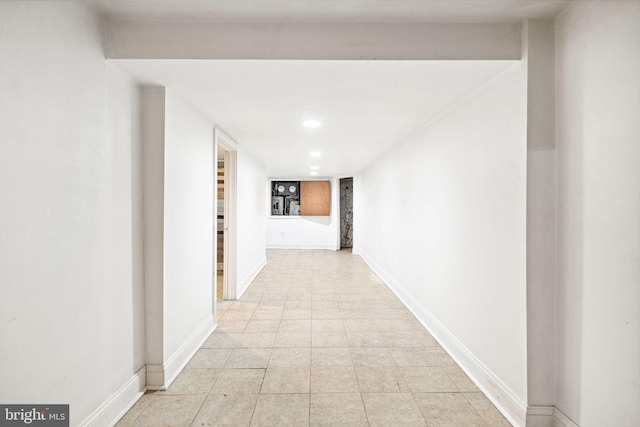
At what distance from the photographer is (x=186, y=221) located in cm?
256

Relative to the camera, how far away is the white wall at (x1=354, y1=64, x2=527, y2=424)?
180cm

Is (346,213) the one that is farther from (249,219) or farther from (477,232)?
(477,232)

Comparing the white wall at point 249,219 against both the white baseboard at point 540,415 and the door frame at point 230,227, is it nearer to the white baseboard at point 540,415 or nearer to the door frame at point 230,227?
the door frame at point 230,227

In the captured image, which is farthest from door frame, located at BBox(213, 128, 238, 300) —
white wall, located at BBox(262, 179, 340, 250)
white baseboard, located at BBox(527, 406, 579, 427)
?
white wall, located at BBox(262, 179, 340, 250)

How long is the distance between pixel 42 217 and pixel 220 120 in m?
1.96

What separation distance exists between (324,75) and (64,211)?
155cm

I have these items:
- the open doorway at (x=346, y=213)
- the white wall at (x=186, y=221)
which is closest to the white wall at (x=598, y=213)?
the white wall at (x=186, y=221)

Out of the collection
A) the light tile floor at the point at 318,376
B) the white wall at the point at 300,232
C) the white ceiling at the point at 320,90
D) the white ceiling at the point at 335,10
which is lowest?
the light tile floor at the point at 318,376

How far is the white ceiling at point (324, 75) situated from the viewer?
1.63 metres

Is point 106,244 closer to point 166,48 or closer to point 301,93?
point 166,48

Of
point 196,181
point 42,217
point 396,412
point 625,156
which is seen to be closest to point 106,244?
point 42,217

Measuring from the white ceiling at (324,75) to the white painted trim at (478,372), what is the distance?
6.16 ft

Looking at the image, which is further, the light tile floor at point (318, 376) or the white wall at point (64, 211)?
the light tile floor at point (318, 376)

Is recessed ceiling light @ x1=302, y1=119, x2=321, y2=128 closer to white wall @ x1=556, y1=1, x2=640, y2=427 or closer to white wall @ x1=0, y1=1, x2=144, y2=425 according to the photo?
white wall @ x1=0, y1=1, x2=144, y2=425
